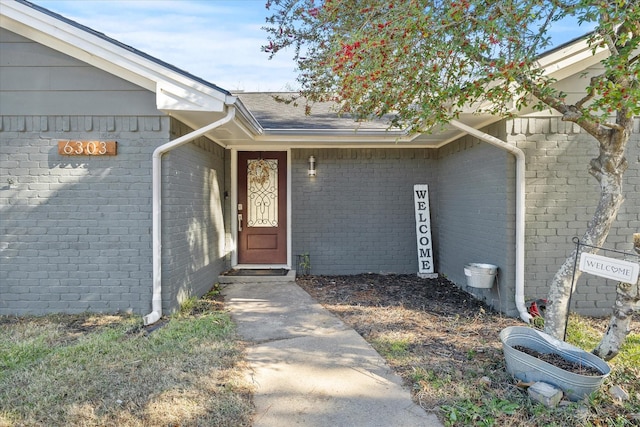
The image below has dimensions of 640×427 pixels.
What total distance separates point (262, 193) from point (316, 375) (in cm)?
453

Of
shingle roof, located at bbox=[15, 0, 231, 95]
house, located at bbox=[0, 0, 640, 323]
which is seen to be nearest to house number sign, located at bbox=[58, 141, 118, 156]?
house, located at bbox=[0, 0, 640, 323]

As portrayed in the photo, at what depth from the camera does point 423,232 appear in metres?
6.85

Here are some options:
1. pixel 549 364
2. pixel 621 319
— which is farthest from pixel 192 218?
pixel 621 319

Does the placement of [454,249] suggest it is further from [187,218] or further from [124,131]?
[124,131]

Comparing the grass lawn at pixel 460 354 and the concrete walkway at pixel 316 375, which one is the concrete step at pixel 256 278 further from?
the concrete walkway at pixel 316 375

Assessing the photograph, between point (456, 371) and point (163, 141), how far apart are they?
12.8 feet

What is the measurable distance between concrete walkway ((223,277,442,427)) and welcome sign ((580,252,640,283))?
5.30 ft

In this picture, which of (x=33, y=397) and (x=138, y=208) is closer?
(x=33, y=397)

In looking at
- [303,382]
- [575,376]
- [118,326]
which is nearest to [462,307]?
[575,376]

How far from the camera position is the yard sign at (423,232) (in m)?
6.81

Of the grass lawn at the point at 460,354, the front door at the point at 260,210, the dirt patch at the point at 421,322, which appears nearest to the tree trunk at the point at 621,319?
the grass lawn at the point at 460,354

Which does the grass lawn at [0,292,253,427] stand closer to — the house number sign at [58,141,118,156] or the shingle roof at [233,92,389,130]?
the house number sign at [58,141,118,156]

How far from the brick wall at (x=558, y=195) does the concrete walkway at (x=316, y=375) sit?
8.23 feet

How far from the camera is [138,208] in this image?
14.7ft
